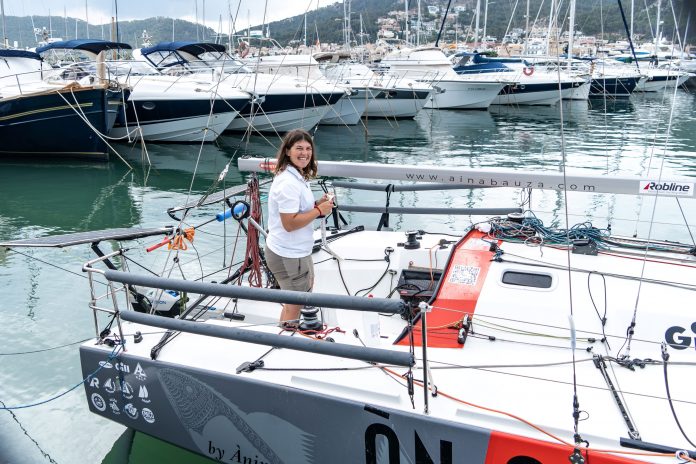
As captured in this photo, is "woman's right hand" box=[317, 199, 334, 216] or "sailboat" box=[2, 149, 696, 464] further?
"woman's right hand" box=[317, 199, 334, 216]

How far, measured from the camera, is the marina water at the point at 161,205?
15.5 feet

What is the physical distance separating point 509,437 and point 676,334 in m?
1.52

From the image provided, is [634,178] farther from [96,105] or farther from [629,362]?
[96,105]

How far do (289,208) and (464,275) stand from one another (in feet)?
4.45

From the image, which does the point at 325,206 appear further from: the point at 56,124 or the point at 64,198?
the point at 56,124

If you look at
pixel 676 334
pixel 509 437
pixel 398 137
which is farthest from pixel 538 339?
pixel 398 137

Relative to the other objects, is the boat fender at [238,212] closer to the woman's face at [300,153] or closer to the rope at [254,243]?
the rope at [254,243]

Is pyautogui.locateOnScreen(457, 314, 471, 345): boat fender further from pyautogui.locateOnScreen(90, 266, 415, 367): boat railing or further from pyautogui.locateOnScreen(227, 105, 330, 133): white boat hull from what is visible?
pyautogui.locateOnScreen(227, 105, 330, 133): white boat hull

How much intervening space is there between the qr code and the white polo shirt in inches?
41.4

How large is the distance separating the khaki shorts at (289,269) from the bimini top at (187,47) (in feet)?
66.8

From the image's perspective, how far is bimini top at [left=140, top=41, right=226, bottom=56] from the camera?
22.8 m

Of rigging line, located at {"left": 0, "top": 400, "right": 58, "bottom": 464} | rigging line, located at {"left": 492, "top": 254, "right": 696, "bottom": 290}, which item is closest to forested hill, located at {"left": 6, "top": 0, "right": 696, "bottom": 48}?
rigging line, located at {"left": 492, "top": 254, "right": 696, "bottom": 290}

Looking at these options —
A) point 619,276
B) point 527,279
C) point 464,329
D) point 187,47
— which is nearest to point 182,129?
point 187,47

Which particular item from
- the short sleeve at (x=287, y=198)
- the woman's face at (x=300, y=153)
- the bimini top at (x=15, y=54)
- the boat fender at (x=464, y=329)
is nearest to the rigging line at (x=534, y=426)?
the boat fender at (x=464, y=329)
